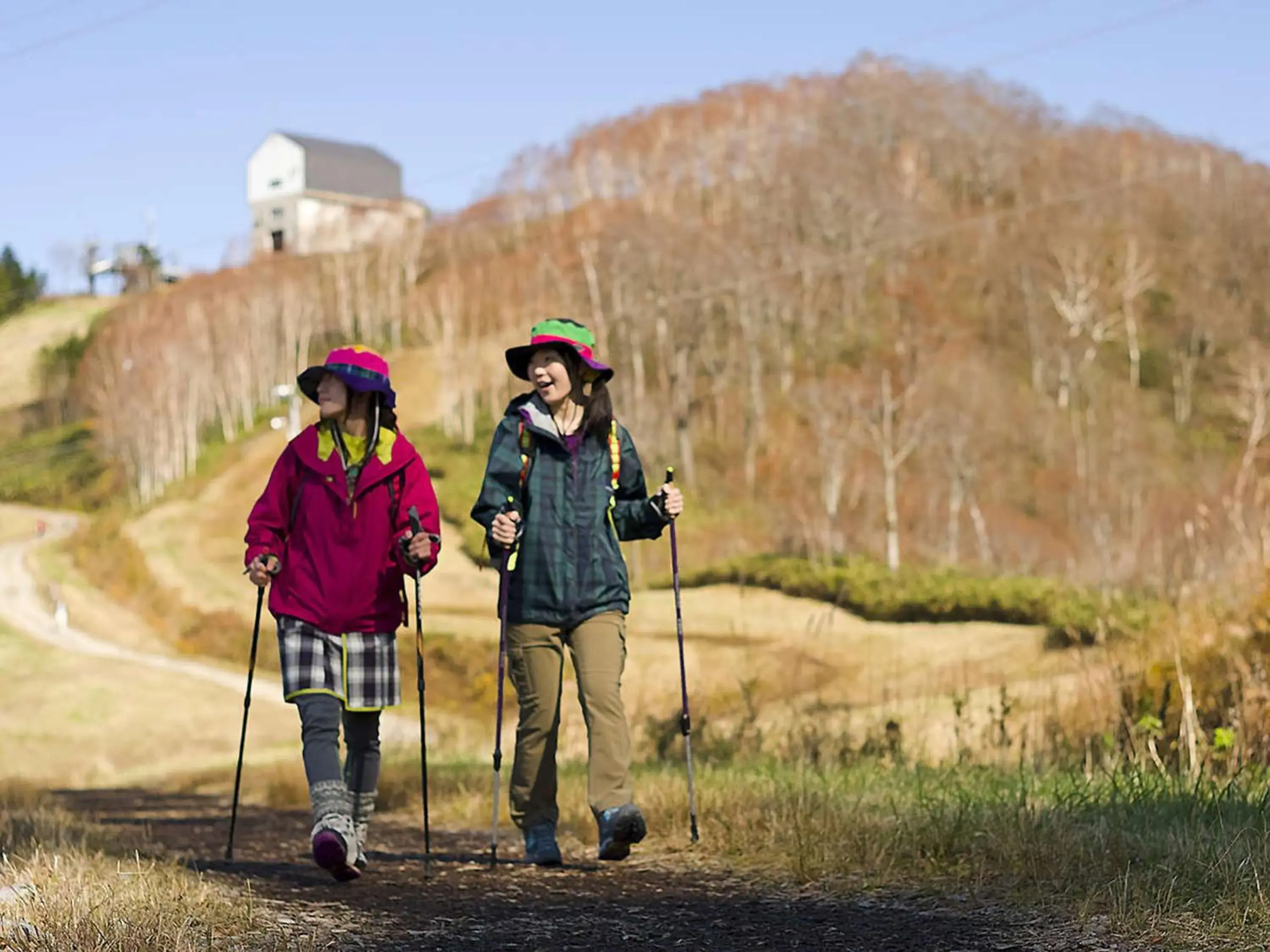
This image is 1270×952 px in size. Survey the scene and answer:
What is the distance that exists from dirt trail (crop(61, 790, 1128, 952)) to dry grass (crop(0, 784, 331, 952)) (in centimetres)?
26

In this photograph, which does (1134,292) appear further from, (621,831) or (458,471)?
(621,831)

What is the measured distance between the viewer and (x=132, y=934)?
162 inches

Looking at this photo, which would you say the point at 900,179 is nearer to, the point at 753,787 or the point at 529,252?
the point at 529,252

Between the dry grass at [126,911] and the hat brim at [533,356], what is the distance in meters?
2.58

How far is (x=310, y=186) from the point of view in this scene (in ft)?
388

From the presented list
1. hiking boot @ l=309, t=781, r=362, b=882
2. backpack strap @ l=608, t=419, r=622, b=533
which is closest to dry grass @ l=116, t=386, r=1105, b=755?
backpack strap @ l=608, t=419, r=622, b=533

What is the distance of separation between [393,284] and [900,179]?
103 feet

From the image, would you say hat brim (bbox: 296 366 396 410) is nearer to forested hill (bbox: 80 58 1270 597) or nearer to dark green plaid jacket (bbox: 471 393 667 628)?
dark green plaid jacket (bbox: 471 393 667 628)

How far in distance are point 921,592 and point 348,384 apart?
24988 mm

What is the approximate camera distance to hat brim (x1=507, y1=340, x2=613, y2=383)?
23.3 ft

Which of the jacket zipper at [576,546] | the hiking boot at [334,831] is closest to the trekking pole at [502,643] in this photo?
the jacket zipper at [576,546]

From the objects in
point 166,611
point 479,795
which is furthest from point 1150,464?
point 479,795

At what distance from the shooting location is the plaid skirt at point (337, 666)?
6.56 metres

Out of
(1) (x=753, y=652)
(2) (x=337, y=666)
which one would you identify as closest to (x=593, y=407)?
(2) (x=337, y=666)
